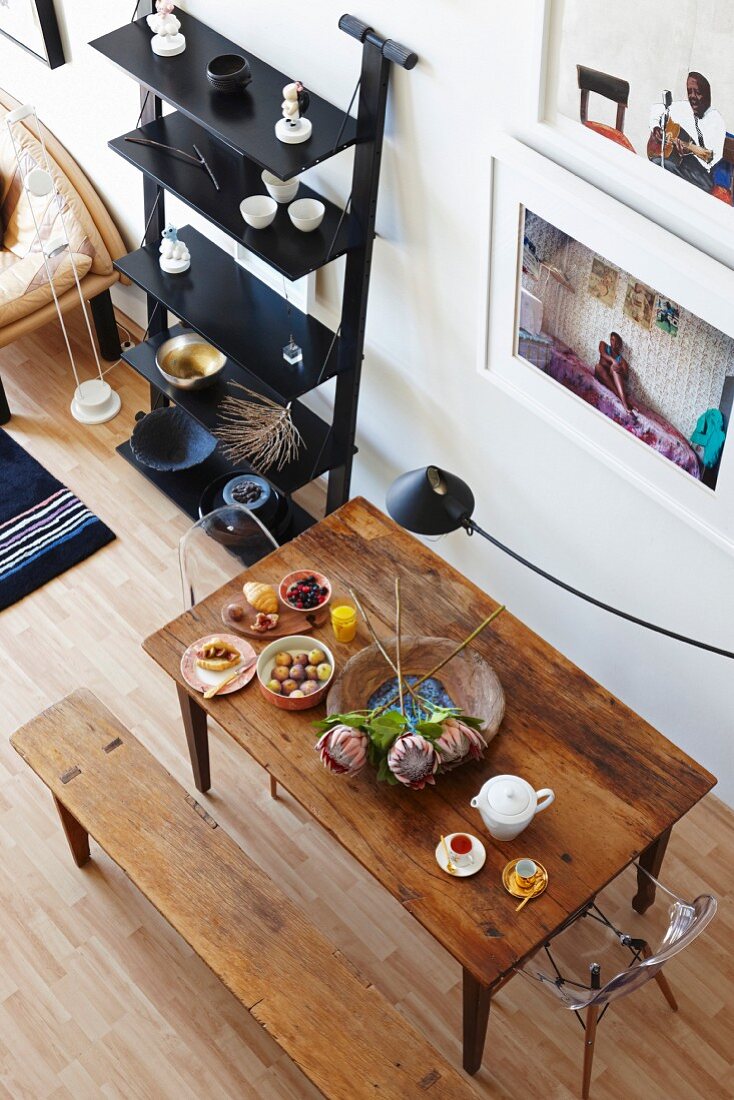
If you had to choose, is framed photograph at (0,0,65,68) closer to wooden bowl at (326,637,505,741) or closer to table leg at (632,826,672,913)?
wooden bowl at (326,637,505,741)

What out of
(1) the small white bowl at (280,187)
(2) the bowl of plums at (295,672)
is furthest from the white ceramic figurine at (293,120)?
(2) the bowl of plums at (295,672)

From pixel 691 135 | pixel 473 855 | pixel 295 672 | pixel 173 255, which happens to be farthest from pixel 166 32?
pixel 473 855

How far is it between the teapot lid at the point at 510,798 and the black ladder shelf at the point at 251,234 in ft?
4.67

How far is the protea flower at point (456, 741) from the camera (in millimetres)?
2740

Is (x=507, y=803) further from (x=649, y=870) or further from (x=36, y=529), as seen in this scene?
(x=36, y=529)

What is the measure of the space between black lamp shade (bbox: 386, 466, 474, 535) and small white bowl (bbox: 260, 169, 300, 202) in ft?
4.50

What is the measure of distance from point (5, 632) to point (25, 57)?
203 cm

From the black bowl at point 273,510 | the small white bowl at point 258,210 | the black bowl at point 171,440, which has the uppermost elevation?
the small white bowl at point 258,210

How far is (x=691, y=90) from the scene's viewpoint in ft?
7.61

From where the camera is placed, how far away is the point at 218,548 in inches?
149

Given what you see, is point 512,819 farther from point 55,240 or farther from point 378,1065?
point 55,240

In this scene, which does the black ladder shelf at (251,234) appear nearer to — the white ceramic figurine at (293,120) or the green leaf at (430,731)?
the white ceramic figurine at (293,120)

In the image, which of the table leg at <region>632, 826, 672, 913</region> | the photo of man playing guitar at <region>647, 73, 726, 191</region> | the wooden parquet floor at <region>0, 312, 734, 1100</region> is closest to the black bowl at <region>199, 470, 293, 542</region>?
the wooden parquet floor at <region>0, 312, 734, 1100</region>

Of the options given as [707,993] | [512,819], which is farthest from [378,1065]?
[707,993]
